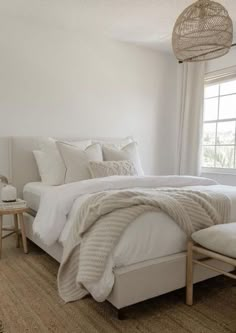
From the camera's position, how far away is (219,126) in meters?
4.18

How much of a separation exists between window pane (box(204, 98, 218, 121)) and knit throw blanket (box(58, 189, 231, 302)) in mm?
2424

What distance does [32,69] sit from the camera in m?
3.43

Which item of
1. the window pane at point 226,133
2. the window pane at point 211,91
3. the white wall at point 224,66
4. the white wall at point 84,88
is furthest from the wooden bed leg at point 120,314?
the window pane at point 211,91

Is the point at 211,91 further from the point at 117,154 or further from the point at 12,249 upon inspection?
the point at 12,249

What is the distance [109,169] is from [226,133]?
2056 mm

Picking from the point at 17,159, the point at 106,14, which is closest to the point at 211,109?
the point at 106,14

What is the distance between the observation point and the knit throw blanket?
1.66 m

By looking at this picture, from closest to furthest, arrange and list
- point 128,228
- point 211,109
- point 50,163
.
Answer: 1. point 128,228
2. point 50,163
3. point 211,109

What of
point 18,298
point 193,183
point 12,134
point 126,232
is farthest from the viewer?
point 12,134

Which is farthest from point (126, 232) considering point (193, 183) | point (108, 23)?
point (108, 23)

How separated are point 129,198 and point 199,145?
8.80 feet

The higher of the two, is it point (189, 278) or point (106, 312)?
point (189, 278)

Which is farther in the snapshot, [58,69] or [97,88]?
[97,88]

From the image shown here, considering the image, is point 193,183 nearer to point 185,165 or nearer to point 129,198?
point 129,198
